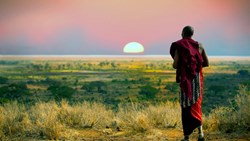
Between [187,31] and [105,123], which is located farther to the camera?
[105,123]

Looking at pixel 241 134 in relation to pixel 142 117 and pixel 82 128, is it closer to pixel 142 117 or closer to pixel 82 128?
pixel 142 117

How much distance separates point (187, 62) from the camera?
6.50 meters

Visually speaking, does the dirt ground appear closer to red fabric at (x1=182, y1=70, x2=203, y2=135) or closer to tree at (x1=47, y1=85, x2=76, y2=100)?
red fabric at (x1=182, y1=70, x2=203, y2=135)

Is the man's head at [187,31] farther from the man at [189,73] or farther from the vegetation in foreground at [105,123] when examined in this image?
the vegetation in foreground at [105,123]

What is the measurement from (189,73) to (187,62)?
0.19 m

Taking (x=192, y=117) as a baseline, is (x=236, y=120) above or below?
below

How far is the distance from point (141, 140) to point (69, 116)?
2.41 meters

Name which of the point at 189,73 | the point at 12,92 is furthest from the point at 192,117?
the point at 12,92

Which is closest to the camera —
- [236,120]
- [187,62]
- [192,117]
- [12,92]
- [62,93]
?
[187,62]

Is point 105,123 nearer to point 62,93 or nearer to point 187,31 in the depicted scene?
point 187,31

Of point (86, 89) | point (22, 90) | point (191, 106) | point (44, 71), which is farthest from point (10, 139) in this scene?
point (44, 71)

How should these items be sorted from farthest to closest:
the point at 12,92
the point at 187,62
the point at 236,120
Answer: the point at 12,92, the point at 236,120, the point at 187,62

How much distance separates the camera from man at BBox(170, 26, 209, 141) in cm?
652

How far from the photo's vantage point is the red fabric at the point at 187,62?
650 centimetres
